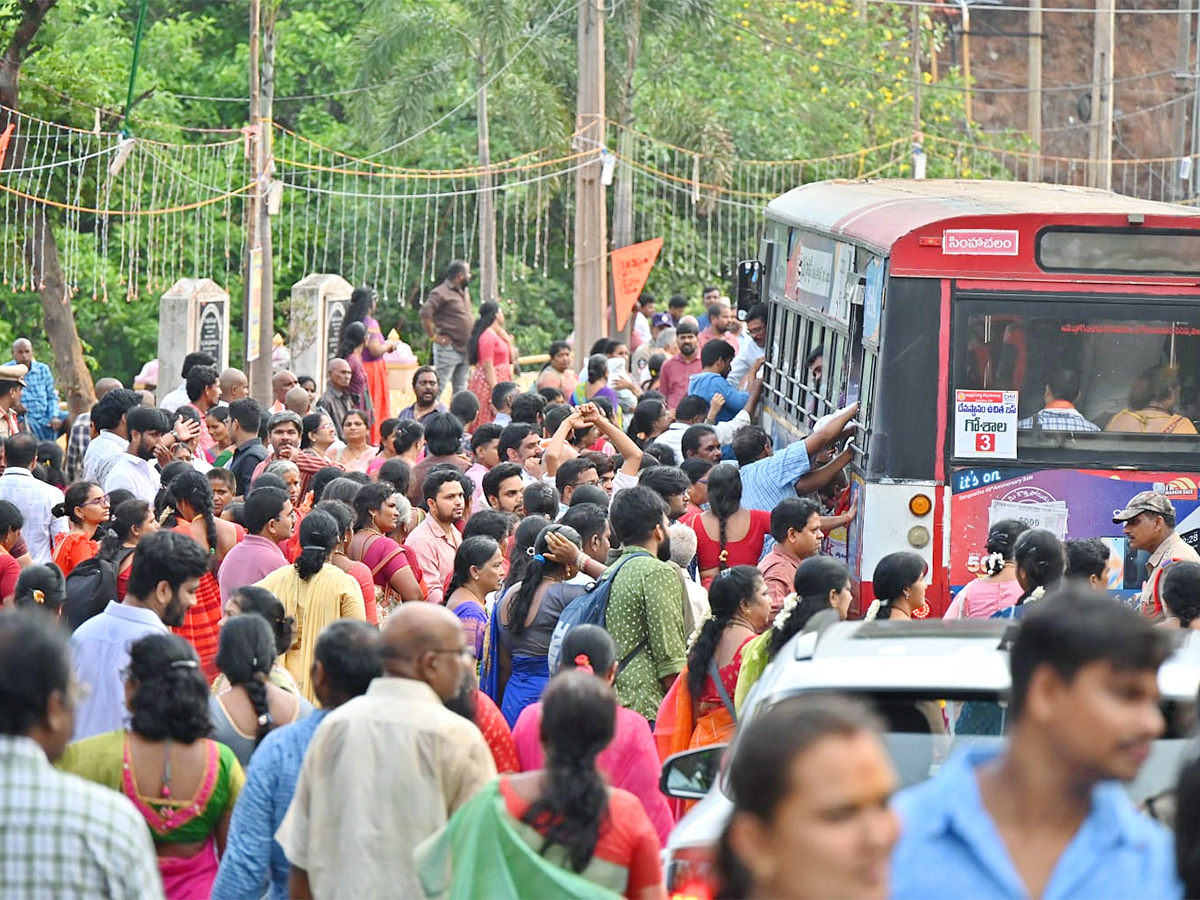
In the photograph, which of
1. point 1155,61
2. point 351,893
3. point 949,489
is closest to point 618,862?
point 351,893

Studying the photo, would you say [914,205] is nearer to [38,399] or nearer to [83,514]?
[83,514]

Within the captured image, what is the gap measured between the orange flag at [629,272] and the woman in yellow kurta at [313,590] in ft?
43.3

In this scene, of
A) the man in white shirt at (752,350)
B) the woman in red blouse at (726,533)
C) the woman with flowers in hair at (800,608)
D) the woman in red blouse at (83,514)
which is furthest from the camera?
the man in white shirt at (752,350)

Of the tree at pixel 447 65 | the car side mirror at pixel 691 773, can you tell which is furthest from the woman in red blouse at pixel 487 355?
the car side mirror at pixel 691 773

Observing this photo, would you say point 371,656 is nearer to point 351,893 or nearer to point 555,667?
point 351,893

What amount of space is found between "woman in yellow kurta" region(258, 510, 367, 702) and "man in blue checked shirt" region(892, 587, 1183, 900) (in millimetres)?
4503

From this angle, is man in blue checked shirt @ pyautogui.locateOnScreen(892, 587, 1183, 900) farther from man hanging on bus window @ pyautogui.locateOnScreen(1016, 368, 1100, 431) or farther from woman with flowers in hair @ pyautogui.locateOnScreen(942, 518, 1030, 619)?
man hanging on bus window @ pyautogui.locateOnScreen(1016, 368, 1100, 431)

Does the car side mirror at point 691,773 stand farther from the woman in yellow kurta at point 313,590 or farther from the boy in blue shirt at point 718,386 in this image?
the boy in blue shirt at point 718,386

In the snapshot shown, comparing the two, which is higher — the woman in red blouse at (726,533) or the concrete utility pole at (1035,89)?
the concrete utility pole at (1035,89)

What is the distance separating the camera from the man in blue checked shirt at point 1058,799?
314 cm

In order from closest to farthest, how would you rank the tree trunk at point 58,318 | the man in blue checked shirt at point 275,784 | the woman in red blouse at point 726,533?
the man in blue checked shirt at point 275,784 → the woman in red blouse at point 726,533 → the tree trunk at point 58,318

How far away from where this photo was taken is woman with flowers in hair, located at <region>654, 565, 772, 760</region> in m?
6.78

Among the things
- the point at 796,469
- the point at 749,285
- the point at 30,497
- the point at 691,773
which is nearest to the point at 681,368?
the point at 749,285

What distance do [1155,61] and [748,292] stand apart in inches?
1261
